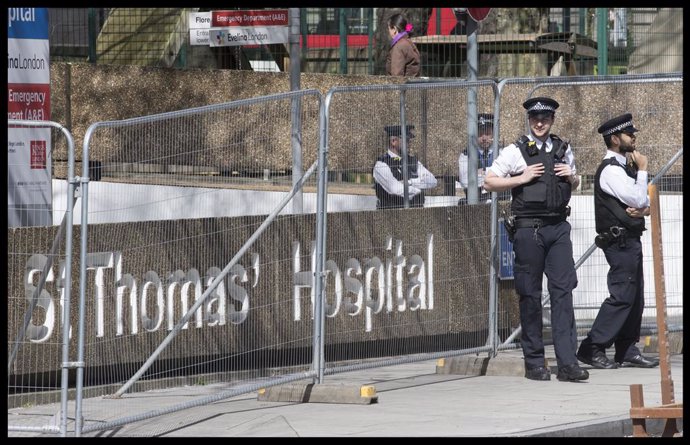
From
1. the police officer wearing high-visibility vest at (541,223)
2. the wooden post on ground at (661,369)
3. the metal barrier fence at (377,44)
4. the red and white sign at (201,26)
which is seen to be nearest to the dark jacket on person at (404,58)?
the metal barrier fence at (377,44)

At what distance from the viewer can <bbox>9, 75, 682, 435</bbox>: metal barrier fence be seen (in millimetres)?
8797

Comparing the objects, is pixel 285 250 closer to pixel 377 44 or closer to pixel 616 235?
pixel 616 235

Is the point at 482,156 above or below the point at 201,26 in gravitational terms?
below

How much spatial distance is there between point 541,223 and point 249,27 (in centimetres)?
377

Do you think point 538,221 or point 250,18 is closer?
point 538,221

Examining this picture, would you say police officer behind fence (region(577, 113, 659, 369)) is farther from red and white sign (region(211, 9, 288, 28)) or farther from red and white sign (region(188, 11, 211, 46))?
red and white sign (region(188, 11, 211, 46))

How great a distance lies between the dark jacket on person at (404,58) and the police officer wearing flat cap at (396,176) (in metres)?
6.44

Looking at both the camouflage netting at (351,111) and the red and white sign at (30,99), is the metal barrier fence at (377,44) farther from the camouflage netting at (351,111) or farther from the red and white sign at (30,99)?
the red and white sign at (30,99)

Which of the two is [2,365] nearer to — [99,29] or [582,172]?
[582,172]

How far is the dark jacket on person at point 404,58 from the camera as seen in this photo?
1711cm

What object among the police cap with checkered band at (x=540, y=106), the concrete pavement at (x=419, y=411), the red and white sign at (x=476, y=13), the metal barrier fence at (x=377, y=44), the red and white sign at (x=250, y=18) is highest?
the metal barrier fence at (x=377, y=44)

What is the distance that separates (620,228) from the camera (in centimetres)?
1059

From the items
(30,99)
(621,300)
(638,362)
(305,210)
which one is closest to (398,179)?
(305,210)
